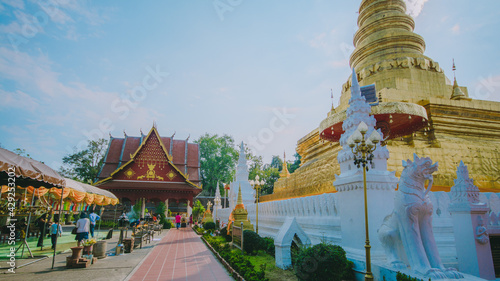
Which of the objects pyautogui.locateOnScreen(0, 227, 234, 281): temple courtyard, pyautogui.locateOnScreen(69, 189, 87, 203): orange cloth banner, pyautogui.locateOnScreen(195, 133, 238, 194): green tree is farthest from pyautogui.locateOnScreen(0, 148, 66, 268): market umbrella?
pyautogui.locateOnScreen(195, 133, 238, 194): green tree

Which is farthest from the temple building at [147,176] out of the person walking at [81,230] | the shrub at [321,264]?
the shrub at [321,264]

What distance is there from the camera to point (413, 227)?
3967mm

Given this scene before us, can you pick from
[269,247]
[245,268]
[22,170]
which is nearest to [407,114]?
[269,247]

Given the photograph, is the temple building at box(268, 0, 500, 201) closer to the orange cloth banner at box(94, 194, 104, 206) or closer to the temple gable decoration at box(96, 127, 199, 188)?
the orange cloth banner at box(94, 194, 104, 206)

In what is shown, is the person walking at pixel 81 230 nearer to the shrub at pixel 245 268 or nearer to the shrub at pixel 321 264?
the shrub at pixel 245 268

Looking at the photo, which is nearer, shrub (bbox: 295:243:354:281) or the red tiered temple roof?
shrub (bbox: 295:243:354:281)

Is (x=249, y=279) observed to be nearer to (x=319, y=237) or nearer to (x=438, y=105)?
(x=319, y=237)

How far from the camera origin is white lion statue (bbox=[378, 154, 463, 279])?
3.89 metres

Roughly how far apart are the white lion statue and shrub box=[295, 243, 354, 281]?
76 centimetres

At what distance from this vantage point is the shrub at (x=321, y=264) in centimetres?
445

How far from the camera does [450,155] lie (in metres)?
10.3

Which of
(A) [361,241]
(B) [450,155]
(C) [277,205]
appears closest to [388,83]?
(B) [450,155]

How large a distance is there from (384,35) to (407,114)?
7789mm

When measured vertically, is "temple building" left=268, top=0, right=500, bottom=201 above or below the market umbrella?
above
